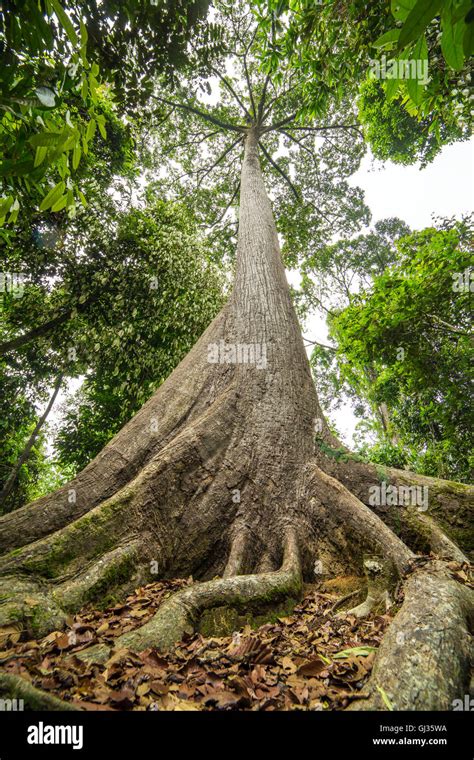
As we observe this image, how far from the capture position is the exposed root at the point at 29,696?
115cm

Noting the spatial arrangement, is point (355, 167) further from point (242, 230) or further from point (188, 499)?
point (188, 499)

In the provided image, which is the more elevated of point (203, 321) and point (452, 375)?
point (203, 321)

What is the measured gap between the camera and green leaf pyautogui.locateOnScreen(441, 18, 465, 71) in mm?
680

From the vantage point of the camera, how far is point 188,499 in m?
2.88

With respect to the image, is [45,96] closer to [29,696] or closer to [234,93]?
[29,696]

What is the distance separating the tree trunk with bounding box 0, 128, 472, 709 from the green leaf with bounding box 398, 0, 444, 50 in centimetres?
192

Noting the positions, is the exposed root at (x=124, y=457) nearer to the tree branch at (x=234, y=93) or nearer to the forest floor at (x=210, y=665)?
the forest floor at (x=210, y=665)

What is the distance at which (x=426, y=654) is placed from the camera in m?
1.38

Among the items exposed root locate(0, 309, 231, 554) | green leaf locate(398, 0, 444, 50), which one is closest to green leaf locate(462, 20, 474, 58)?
green leaf locate(398, 0, 444, 50)

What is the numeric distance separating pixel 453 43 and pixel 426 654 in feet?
6.27

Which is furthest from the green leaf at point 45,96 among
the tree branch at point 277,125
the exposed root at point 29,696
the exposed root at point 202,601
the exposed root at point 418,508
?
the tree branch at point 277,125

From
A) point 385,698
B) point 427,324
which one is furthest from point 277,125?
point 385,698
